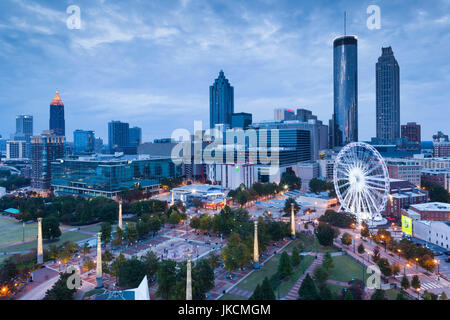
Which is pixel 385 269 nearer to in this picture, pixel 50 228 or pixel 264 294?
pixel 264 294

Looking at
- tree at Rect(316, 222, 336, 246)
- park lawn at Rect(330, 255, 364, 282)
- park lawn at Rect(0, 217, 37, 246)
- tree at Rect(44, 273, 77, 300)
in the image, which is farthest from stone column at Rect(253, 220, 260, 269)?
park lawn at Rect(0, 217, 37, 246)

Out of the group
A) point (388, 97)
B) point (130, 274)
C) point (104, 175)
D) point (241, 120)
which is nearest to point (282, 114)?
point (241, 120)

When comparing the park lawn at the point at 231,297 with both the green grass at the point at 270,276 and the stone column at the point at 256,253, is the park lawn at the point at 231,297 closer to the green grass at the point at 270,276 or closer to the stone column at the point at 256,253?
the green grass at the point at 270,276

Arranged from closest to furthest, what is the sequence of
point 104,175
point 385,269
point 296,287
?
point 296,287 < point 385,269 < point 104,175

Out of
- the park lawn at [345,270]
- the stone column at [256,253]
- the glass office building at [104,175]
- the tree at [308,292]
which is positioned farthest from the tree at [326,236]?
the glass office building at [104,175]

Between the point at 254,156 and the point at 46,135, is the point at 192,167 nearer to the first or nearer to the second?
the point at 254,156

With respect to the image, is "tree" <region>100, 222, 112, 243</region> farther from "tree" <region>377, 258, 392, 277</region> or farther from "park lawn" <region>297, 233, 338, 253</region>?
"tree" <region>377, 258, 392, 277</region>
